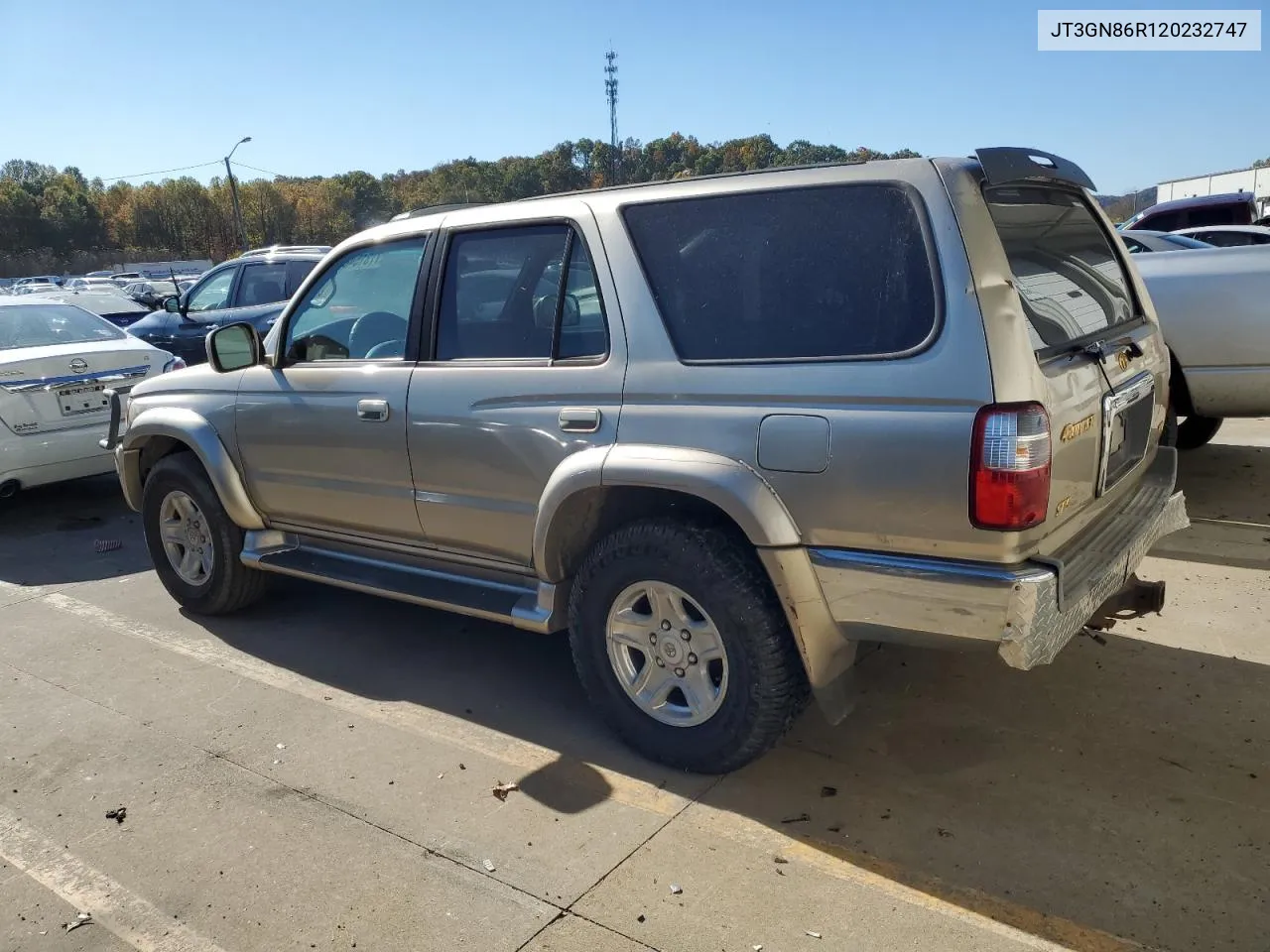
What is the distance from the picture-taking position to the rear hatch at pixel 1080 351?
110 inches

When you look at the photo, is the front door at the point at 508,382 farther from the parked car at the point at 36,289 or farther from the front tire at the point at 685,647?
the parked car at the point at 36,289

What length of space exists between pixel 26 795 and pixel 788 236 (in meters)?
3.30

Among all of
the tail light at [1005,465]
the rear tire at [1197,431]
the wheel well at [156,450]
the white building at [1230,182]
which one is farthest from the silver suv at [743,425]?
the white building at [1230,182]

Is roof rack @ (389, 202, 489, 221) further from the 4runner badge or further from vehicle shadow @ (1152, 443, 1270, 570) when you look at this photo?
vehicle shadow @ (1152, 443, 1270, 570)

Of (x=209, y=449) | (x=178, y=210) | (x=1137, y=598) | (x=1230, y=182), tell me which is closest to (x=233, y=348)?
(x=209, y=449)

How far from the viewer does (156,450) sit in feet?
16.9

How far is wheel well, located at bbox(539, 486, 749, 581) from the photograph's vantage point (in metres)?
3.22

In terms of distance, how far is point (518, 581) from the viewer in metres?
3.78

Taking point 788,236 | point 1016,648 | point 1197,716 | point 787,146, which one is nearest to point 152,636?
point 788,236

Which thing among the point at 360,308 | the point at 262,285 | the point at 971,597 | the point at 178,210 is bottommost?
the point at 971,597

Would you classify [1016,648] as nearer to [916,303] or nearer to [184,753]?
[916,303]

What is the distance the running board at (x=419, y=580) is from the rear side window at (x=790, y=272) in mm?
1130

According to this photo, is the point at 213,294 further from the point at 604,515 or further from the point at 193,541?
the point at 604,515

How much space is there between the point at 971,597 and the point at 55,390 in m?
6.66
